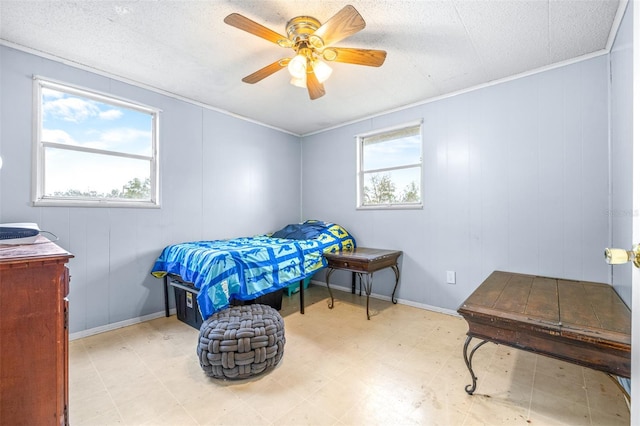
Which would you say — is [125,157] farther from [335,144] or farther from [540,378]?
[540,378]

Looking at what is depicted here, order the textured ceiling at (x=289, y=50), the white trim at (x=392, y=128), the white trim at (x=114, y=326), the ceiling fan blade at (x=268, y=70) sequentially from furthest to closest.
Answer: the white trim at (x=392, y=128) → the white trim at (x=114, y=326) → the ceiling fan blade at (x=268, y=70) → the textured ceiling at (x=289, y=50)

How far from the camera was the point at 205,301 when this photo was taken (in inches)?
84.0

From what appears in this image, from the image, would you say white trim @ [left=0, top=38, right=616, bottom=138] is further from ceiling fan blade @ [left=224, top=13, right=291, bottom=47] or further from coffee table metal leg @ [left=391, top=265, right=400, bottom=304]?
coffee table metal leg @ [left=391, top=265, right=400, bottom=304]

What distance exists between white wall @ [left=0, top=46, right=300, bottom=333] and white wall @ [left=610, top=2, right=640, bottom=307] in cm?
350

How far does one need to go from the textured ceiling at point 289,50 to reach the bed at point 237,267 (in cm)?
163

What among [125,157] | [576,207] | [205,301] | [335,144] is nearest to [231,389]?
[205,301]

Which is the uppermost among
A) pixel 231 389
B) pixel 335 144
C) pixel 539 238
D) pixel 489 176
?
pixel 335 144

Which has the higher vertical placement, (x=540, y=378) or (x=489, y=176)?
(x=489, y=176)

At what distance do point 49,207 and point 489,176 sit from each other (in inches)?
154

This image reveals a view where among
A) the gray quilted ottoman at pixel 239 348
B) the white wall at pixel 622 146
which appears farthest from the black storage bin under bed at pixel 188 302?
the white wall at pixel 622 146

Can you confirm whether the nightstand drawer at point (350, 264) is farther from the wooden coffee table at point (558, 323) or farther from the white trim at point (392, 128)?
the white trim at point (392, 128)

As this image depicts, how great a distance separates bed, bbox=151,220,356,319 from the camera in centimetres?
219

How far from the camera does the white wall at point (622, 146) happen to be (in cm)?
160

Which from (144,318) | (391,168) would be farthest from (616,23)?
(144,318)
